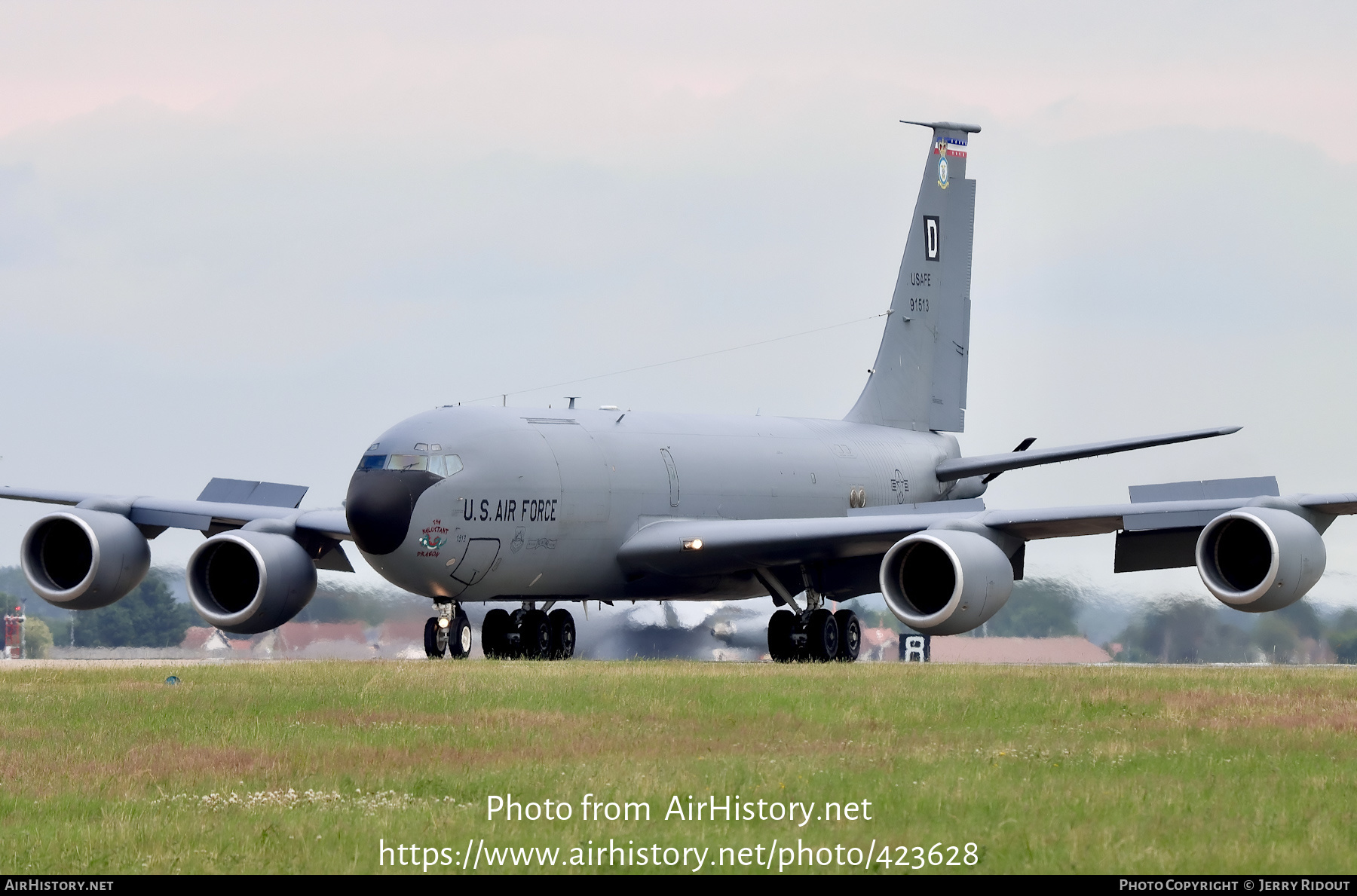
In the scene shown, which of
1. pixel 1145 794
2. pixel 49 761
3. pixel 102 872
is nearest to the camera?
pixel 102 872

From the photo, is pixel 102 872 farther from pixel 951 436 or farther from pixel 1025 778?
pixel 951 436

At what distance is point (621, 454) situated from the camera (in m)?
28.2

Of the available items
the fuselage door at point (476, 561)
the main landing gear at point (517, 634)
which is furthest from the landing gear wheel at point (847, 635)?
the fuselage door at point (476, 561)

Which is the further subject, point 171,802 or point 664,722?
point 664,722

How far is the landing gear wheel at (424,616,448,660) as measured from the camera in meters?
26.8

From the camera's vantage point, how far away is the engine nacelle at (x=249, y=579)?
27141 mm

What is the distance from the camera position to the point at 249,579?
28.6 metres

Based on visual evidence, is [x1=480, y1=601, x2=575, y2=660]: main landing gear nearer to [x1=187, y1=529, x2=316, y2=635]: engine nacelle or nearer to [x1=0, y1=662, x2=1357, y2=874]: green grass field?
[x1=187, y1=529, x2=316, y2=635]: engine nacelle

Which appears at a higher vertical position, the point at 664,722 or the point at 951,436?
the point at 951,436

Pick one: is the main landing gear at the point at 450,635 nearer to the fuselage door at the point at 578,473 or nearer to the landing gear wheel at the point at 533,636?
the landing gear wheel at the point at 533,636

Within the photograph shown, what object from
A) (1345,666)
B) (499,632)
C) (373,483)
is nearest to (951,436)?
(1345,666)

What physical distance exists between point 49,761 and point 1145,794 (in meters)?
8.00

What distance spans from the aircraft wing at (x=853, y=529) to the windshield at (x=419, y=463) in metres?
3.57

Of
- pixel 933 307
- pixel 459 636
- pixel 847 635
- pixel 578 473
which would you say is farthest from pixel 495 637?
pixel 933 307
